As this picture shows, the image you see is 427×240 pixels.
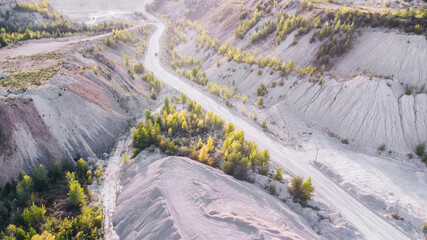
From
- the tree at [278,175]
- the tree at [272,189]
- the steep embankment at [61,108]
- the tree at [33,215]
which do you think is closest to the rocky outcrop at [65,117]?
the steep embankment at [61,108]

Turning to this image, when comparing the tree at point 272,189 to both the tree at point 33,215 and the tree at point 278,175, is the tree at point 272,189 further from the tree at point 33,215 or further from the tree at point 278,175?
the tree at point 33,215

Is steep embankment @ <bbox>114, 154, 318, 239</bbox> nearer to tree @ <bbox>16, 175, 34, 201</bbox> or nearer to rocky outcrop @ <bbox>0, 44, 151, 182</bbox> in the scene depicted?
tree @ <bbox>16, 175, 34, 201</bbox>

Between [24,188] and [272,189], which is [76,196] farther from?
[272,189]

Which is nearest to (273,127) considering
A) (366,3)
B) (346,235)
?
(346,235)

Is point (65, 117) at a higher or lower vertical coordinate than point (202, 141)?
higher

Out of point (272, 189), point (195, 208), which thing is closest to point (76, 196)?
point (195, 208)

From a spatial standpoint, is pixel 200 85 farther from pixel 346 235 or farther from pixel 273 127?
pixel 346 235

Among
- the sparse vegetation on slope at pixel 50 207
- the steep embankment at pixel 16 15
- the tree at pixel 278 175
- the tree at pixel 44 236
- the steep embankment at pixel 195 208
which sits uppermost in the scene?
the steep embankment at pixel 16 15
